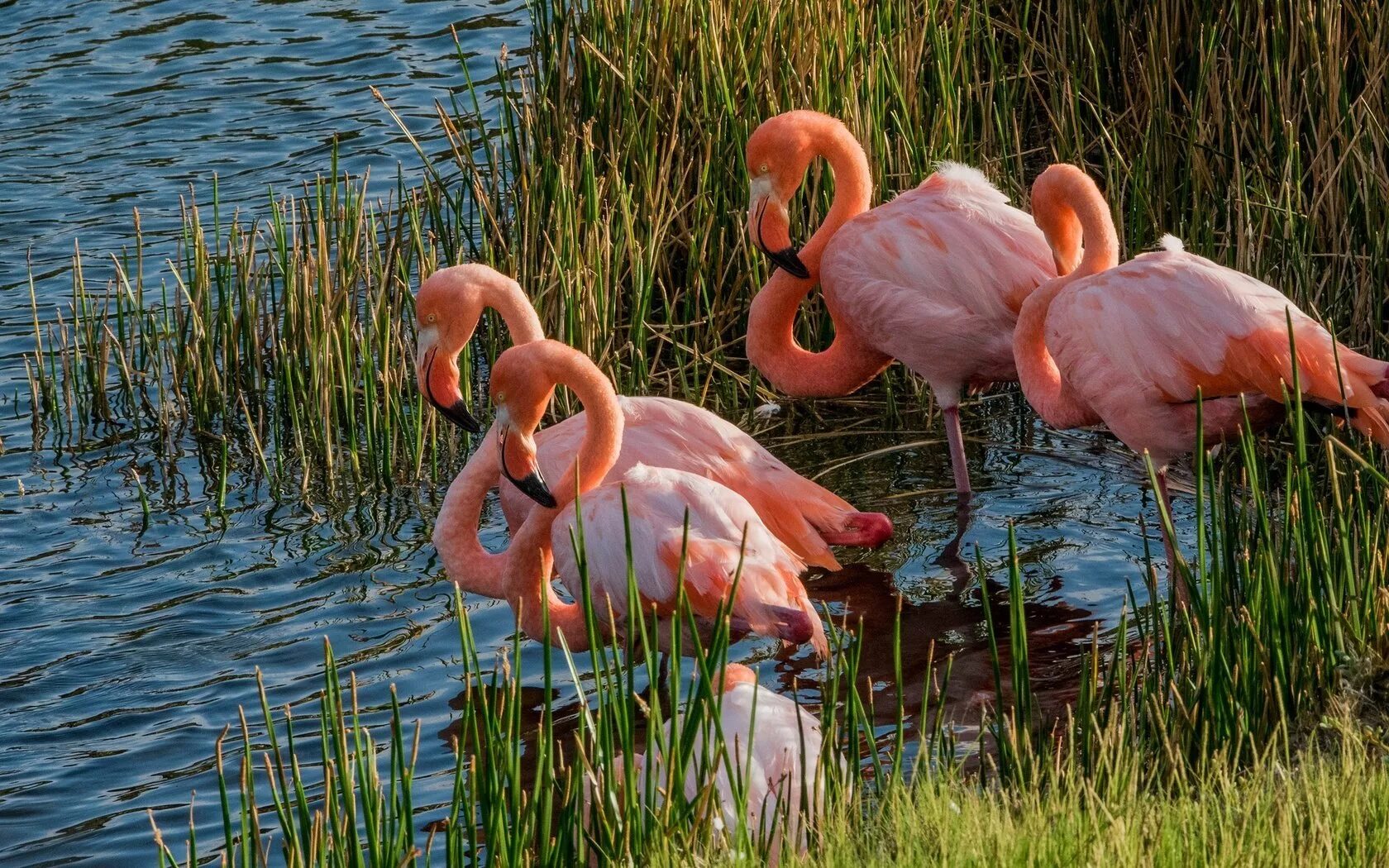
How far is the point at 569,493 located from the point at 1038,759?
1792 mm

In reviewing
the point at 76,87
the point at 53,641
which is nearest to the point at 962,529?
the point at 53,641

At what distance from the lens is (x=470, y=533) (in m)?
4.93

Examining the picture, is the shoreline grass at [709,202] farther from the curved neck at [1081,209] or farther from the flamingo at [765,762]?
the flamingo at [765,762]

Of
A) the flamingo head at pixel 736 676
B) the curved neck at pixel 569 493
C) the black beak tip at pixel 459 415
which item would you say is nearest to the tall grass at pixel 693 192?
the black beak tip at pixel 459 415

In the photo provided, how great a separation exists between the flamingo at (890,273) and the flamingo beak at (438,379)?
3.93ft

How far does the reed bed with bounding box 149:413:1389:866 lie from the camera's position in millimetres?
2684

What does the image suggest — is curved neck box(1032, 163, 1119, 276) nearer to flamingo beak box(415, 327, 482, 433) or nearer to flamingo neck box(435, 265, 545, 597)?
flamingo neck box(435, 265, 545, 597)

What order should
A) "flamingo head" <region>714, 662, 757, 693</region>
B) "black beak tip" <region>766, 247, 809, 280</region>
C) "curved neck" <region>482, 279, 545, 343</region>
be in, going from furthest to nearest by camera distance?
"black beak tip" <region>766, 247, 809, 280</region> < "curved neck" <region>482, 279, 545, 343</region> < "flamingo head" <region>714, 662, 757, 693</region>

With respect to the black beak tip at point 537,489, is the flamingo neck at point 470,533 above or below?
below

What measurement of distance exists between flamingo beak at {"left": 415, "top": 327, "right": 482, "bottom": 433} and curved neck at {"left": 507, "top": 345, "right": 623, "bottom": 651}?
25.4 inches

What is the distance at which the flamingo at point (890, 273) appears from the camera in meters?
5.45

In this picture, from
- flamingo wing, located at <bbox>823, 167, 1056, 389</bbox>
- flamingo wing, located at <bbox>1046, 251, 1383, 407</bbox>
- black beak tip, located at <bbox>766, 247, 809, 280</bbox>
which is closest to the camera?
flamingo wing, located at <bbox>1046, 251, 1383, 407</bbox>

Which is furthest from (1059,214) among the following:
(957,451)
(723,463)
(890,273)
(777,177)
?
(723,463)

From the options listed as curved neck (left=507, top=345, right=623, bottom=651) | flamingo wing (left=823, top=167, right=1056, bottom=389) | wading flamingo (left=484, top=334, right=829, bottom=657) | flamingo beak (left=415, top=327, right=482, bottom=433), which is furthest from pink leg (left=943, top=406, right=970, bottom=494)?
flamingo beak (left=415, top=327, right=482, bottom=433)
